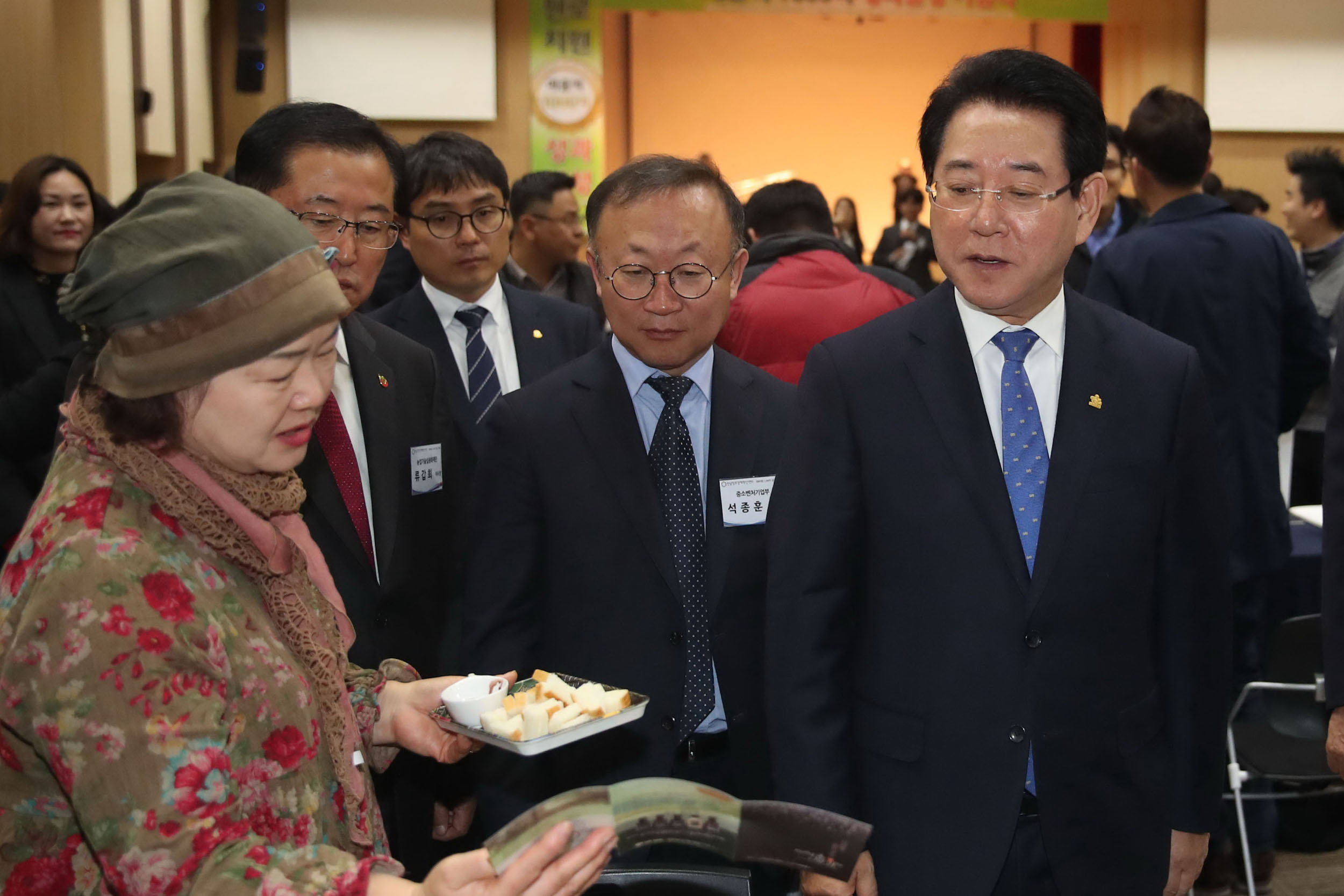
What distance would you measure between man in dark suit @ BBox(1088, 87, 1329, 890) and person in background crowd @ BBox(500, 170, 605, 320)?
7.23ft

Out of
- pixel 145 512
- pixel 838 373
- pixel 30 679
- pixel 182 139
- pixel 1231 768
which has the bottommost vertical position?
pixel 1231 768

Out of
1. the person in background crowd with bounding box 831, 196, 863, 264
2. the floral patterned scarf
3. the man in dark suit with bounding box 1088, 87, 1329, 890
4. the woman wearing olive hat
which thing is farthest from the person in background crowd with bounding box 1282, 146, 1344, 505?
the person in background crowd with bounding box 831, 196, 863, 264

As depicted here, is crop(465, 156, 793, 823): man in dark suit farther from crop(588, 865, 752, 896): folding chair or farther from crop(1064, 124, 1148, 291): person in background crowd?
crop(1064, 124, 1148, 291): person in background crowd

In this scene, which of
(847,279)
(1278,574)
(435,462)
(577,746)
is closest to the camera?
(577,746)

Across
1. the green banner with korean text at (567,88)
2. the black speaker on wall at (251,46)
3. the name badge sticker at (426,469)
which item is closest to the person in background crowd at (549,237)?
the name badge sticker at (426,469)

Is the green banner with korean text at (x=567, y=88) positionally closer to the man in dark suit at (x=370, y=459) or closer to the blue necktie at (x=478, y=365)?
the blue necktie at (x=478, y=365)

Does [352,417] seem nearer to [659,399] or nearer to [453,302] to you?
[659,399]

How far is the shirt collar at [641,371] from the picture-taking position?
2.12m

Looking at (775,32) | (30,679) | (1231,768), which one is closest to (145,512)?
(30,679)

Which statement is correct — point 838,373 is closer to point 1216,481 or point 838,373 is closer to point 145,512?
point 1216,481

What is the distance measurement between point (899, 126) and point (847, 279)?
415 inches

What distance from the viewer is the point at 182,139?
8211 mm

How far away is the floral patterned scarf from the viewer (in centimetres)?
117

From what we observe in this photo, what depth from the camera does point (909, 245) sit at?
877 cm
